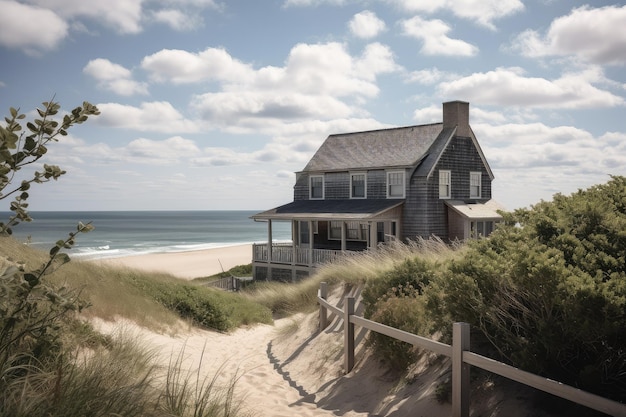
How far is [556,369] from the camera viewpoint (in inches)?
263

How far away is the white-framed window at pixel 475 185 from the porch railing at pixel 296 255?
29.1 ft

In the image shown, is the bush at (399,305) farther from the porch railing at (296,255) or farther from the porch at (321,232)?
the porch railing at (296,255)

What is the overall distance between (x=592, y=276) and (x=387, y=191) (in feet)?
80.5

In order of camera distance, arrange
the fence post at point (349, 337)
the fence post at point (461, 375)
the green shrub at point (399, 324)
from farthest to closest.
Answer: the fence post at point (349, 337) → the green shrub at point (399, 324) → the fence post at point (461, 375)

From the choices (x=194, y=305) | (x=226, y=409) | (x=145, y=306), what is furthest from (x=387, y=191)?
(x=226, y=409)

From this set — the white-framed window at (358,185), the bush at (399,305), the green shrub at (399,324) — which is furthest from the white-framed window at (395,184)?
the green shrub at (399,324)

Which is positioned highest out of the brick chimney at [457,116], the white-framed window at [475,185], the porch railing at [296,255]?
the brick chimney at [457,116]

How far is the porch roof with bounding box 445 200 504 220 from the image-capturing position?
2931 cm

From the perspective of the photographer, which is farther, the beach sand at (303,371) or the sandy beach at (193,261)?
the sandy beach at (193,261)

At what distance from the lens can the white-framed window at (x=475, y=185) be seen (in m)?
31.9

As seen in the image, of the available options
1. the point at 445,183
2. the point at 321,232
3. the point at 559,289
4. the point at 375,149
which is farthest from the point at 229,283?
the point at 559,289

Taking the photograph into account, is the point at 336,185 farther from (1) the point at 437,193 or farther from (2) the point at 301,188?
(1) the point at 437,193

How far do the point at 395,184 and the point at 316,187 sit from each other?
597 cm

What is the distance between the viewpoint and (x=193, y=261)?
63625 millimetres
